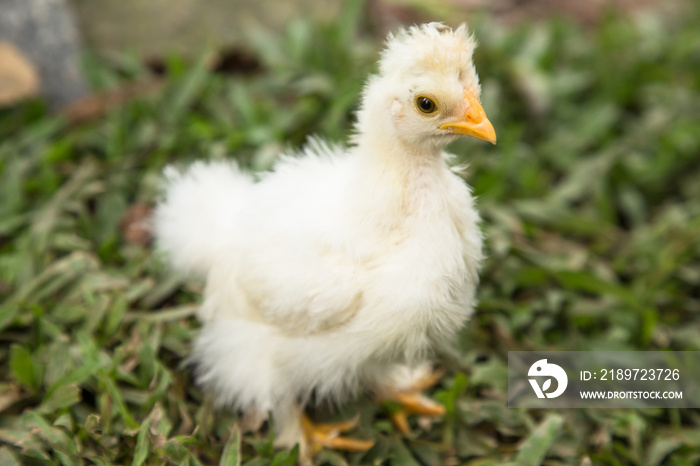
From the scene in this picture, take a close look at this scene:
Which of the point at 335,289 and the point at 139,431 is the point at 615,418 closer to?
the point at 335,289

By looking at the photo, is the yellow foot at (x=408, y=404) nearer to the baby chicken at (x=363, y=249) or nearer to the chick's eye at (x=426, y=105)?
the baby chicken at (x=363, y=249)

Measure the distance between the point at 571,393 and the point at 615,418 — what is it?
0.65 feet

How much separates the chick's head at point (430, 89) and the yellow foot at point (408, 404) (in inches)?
46.7

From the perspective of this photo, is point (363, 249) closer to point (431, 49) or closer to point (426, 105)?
point (426, 105)

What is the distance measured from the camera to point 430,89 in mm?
1864

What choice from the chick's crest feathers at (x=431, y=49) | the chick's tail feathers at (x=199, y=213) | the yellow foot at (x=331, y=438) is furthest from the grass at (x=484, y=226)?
the chick's crest feathers at (x=431, y=49)

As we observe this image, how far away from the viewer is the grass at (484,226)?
2.44m

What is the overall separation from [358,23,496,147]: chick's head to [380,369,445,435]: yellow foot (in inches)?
46.7

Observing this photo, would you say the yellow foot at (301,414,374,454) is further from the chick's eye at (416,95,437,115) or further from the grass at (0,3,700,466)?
the chick's eye at (416,95,437,115)

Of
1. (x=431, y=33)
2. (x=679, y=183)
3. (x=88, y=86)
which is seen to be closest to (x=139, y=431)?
(x=431, y=33)

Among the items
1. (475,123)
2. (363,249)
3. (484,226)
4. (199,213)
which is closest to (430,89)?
(475,123)

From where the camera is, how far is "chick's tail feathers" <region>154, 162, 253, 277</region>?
7.97ft

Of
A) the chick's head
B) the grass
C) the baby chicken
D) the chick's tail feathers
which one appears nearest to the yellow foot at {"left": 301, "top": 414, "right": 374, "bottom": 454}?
the grass

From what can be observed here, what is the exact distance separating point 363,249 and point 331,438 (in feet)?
3.09
